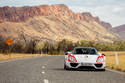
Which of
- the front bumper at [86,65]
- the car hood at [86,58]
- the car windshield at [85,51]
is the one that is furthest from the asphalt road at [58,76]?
the car windshield at [85,51]

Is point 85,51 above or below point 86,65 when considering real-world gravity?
above

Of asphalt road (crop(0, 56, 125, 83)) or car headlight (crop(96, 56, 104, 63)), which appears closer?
asphalt road (crop(0, 56, 125, 83))

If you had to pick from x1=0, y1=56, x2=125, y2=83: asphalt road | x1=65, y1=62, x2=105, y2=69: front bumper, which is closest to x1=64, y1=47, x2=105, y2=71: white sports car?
x1=65, y1=62, x2=105, y2=69: front bumper

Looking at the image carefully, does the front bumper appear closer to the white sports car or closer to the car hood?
the white sports car

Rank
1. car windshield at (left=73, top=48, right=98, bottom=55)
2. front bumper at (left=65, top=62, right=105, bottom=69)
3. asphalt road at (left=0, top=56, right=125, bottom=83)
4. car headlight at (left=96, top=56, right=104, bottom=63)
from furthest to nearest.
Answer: car windshield at (left=73, top=48, right=98, bottom=55)
car headlight at (left=96, top=56, right=104, bottom=63)
front bumper at (left=65, top=62, right=105, bottom=69)
asphalt road at (left=0, top=56, right=125, bottom=83)

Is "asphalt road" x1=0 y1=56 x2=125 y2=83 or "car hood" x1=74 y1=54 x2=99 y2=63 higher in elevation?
"car hood" x1=74 y1=54 x2=99 y2=63

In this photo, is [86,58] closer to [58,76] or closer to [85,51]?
[85,51]

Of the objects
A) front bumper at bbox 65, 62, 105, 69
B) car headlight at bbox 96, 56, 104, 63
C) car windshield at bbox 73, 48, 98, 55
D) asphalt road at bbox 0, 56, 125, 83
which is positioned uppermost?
car windshield at bbox 73, 48, 98, 55

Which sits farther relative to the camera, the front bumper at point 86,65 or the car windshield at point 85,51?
the car windshield at point 85,51

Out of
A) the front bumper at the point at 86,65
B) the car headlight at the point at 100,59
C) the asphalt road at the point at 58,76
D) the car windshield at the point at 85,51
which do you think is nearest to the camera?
the asphalt road at the point at 58,76

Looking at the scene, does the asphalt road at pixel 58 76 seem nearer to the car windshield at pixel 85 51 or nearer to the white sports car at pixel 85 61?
the white sports car at pixel 85 61

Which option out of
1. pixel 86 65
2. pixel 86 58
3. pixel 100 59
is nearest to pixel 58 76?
pixel 86 65

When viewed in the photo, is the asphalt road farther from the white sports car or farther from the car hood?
the car hood

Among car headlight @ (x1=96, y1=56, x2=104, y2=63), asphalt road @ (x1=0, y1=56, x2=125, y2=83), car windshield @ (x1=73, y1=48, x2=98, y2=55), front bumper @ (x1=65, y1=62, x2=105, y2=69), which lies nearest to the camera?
asphalt road @ (x1=0, y1=56, x2=125, y2=83)
